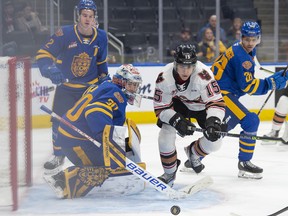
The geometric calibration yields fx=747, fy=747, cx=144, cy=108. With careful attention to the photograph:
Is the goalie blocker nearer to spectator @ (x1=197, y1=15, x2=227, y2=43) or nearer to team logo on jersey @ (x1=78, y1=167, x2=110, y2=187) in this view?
team logo on jersey @ (x1=78, y1=167, x2=110, y2=187)

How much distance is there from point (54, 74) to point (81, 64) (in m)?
0.37

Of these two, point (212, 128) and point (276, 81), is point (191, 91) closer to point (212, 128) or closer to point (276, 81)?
point (212, 128)

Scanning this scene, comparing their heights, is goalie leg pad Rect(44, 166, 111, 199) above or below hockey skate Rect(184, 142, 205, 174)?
above

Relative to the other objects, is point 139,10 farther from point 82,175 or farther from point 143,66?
point 82,175

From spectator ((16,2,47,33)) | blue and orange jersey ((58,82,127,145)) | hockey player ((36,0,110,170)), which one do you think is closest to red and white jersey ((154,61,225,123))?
blue and orange jersey ((58,82,127,145))

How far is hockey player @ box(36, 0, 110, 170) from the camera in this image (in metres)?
4.44

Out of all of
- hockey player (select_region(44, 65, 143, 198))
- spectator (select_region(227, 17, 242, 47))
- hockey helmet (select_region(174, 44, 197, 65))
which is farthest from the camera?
spectator (select_region(227, 17, 242, 47))

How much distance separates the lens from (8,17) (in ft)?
20.8

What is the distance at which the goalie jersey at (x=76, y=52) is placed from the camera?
4.50m

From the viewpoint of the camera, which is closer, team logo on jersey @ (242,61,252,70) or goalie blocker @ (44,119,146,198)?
goalie blocker @ (44,119,146,198)

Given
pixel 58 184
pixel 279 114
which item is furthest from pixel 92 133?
pixel 279 114

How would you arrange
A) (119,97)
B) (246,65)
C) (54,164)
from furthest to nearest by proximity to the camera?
(54,164) < (246,65) < (119,97)

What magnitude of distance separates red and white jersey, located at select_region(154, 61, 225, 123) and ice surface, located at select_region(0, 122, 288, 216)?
41 cm

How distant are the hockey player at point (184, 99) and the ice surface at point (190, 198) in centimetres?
25
